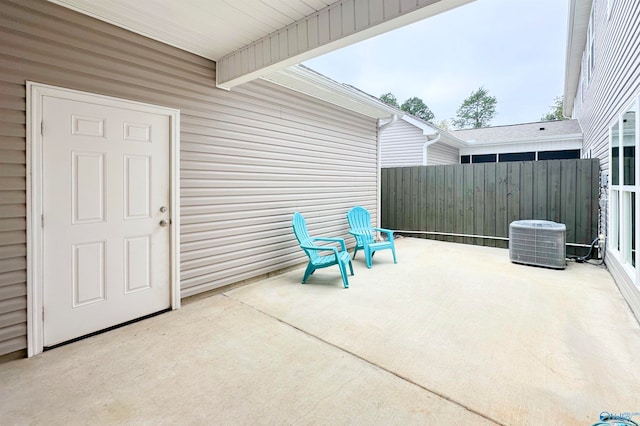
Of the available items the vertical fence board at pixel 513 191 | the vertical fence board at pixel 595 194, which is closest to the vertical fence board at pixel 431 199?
A: the vertical fence board at pixel 513 191

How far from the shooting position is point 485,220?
6656 mm

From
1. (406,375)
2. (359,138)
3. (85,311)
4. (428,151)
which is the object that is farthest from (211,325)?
(428,151)

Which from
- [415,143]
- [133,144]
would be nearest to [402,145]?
[415,143]

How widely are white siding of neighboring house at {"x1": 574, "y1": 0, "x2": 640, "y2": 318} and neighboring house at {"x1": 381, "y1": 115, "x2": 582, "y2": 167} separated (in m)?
4.25

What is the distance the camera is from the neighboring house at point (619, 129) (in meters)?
3.04

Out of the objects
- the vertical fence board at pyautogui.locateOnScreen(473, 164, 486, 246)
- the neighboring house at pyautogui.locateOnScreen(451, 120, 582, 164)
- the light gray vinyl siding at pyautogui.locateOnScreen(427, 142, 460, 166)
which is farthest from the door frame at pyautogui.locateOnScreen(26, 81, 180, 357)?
the neighboring house at pyautogui.locateOnScreen(451, 120, 582, 164)

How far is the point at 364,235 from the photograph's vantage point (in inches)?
205

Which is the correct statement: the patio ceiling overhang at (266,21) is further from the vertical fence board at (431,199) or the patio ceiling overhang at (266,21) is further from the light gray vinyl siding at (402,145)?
the light gray vinyl siding at (402,145)

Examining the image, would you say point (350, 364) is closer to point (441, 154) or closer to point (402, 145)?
point (402, 145)

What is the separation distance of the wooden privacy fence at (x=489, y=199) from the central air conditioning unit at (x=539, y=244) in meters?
1.02

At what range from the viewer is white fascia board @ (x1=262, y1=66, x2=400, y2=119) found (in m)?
4.18

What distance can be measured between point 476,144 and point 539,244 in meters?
7.58

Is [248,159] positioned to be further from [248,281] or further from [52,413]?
[52,413]

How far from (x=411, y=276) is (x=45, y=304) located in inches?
158
